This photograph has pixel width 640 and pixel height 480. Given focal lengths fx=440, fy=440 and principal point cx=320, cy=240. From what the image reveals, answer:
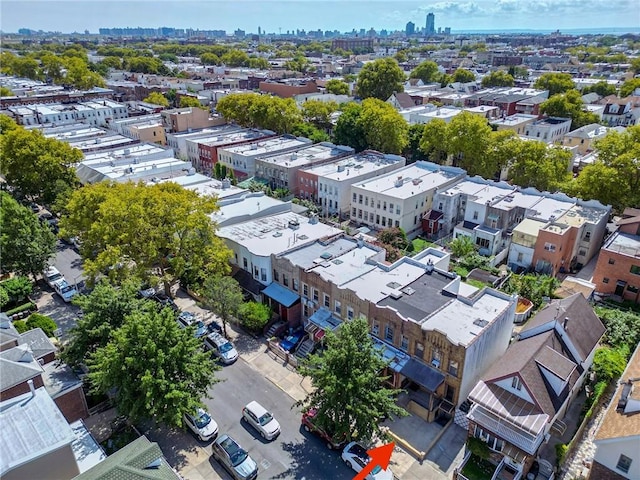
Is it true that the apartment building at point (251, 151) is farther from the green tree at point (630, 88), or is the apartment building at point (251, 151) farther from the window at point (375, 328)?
the green tree at point (630, 88)

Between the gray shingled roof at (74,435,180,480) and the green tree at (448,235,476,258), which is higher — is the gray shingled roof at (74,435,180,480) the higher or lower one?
the higher one

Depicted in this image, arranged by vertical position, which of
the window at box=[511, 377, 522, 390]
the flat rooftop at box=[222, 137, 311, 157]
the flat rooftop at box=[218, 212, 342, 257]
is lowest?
the window at box=[511, 377, 522, 390]

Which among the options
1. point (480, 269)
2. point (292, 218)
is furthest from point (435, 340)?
point (292, 218)

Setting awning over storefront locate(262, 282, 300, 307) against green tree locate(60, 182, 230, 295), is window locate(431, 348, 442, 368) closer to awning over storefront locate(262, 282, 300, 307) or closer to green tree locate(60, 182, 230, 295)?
awning over storefront locate(262, 282, 300, 307)

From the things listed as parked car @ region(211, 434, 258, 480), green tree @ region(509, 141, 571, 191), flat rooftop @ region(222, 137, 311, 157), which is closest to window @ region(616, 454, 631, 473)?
parked car @ region(211, 434, 258, 480)

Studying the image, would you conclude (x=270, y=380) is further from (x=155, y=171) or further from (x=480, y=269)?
(x=155, y=171)

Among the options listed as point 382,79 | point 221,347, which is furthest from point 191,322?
point 382,79

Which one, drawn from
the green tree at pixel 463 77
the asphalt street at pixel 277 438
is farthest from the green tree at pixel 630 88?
the asphalt street at pixel 277 438
